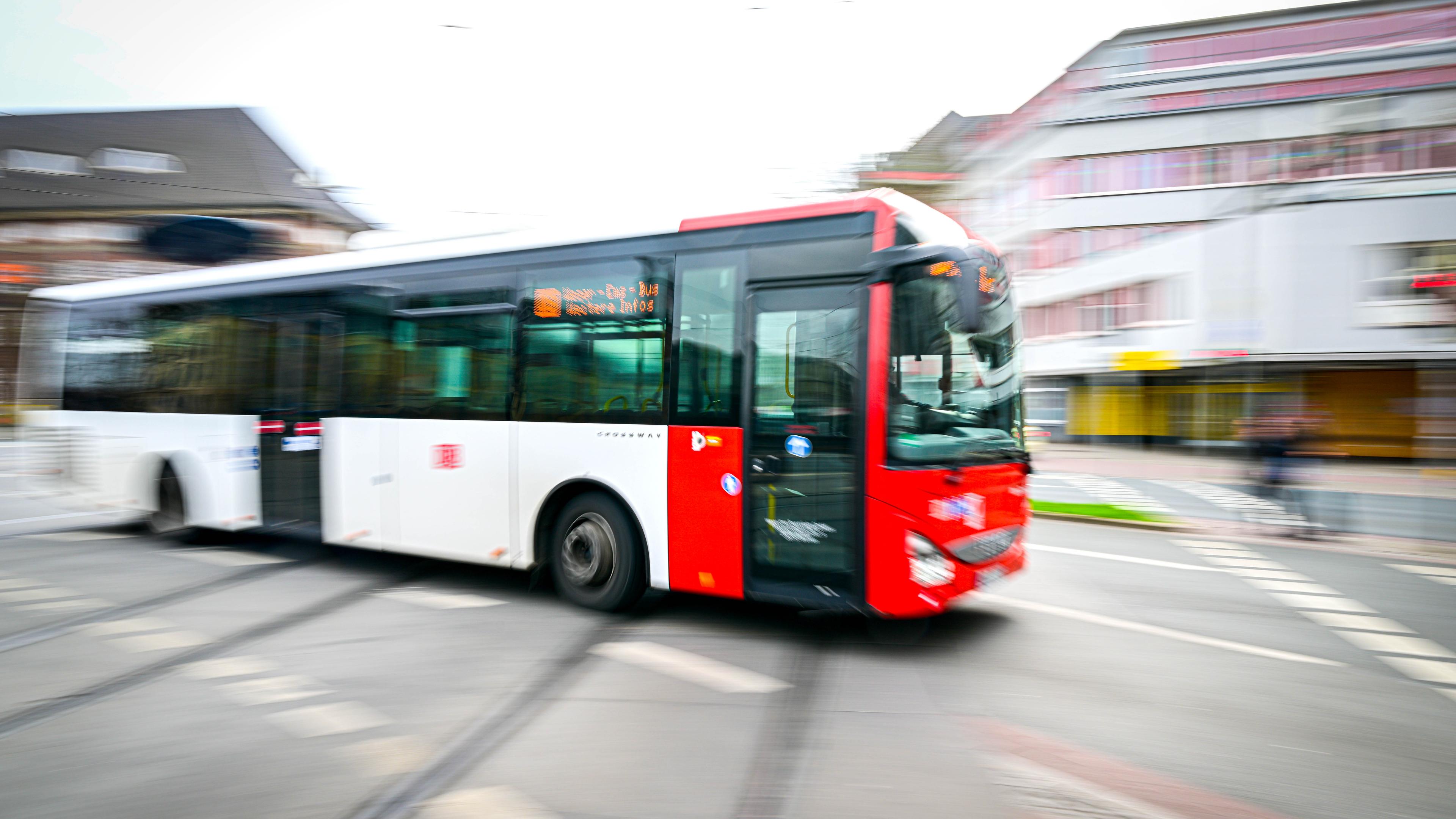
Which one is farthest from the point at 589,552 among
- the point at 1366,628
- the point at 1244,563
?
the point at 1244,563

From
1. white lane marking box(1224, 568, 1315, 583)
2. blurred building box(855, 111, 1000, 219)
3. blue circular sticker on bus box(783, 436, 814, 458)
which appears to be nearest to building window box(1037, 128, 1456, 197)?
blurred building box(855, 111, 1000, 219)

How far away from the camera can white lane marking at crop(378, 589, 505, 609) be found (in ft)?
22.3

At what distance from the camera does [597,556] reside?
21.2ft

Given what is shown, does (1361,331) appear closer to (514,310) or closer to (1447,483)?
(1447,483)

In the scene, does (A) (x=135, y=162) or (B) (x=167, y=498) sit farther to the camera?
(A) (x=135, y=162)

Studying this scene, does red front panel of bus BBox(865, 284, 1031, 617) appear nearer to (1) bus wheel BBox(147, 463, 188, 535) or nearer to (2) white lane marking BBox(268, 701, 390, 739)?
(2) white lane marking BBox(268, 701, 390, 739)

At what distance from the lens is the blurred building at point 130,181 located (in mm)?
45219

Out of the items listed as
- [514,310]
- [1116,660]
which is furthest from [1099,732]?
[514,310]

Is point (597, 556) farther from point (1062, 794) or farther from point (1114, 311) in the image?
point (1114, 311)

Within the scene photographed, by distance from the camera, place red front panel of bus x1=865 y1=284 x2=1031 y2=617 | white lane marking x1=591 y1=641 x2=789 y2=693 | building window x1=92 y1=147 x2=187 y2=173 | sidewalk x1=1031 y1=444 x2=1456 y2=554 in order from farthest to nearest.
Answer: building window x1=92 y1=147 x2=187 y2=173
sidewalk x1=1031 y1=444 x2=1456 y2=554
red front panel of bus x1=865 y1=284 x2=1031 y2=617
white lane marking x1=591 y1=641 x2=789 y2=693

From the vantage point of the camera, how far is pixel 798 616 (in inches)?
254

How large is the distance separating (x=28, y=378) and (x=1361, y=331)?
103 feet

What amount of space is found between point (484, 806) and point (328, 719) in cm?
140

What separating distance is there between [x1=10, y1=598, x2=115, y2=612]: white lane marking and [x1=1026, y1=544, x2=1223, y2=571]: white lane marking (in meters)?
9.08
